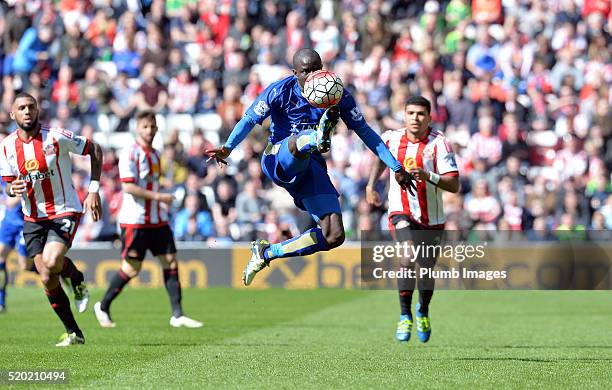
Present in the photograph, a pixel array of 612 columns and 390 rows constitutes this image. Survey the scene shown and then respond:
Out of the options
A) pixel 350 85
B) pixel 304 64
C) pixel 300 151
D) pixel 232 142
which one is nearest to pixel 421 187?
pixel 300 151

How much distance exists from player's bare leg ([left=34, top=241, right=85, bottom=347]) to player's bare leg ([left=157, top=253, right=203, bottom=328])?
8.17ft

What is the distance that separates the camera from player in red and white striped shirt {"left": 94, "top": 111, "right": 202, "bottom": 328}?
13.7 m

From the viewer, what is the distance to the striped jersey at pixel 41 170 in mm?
10953

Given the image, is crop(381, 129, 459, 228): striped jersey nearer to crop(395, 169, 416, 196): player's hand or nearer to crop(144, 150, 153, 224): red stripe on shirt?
crop(395, 169, 416, 196): player's hand

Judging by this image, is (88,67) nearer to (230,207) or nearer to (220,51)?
(220,51)

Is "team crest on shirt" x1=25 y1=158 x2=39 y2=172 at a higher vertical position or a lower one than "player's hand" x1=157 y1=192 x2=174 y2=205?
higher

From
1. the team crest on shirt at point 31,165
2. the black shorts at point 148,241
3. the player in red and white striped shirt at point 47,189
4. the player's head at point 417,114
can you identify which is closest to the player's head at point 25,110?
the player in red and white striped shirt at point 47,189

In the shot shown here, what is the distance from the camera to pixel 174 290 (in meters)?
13.9

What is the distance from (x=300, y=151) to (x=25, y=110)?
2.72 m

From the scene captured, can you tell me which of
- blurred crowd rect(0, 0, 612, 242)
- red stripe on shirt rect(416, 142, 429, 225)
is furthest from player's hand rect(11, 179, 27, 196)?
blurred crowd rect(0, 0, 612, 242)

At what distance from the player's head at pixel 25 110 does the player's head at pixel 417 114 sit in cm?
369

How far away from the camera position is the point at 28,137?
1097cm

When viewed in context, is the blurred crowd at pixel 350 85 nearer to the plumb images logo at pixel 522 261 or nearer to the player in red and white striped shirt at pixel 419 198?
the plumb images logo at pixel 522 261

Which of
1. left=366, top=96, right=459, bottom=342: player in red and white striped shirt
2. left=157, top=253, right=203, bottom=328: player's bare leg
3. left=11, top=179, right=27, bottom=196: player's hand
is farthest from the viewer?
left=157, top=253, right=203, bottom=328: player's bare leg
